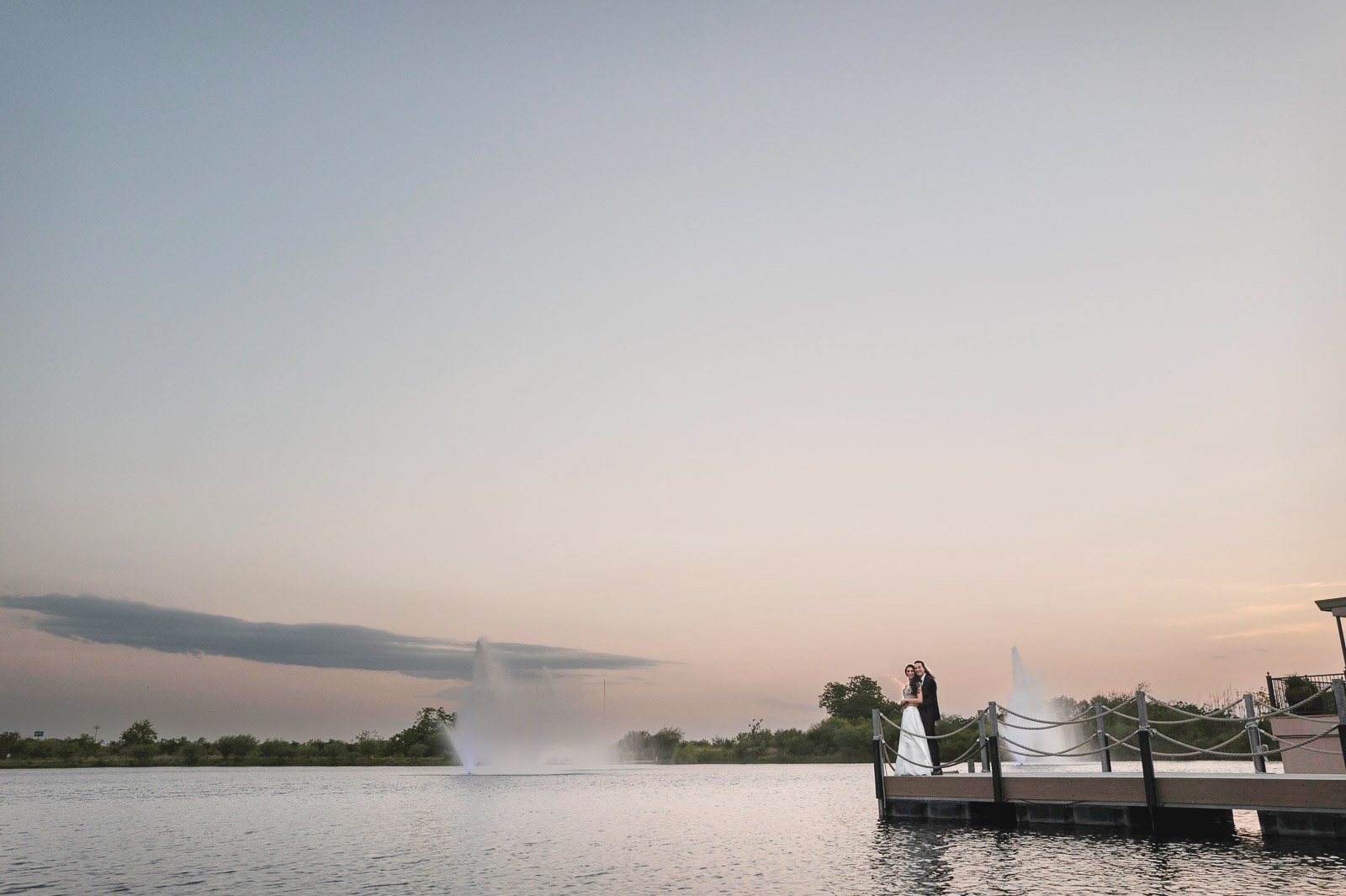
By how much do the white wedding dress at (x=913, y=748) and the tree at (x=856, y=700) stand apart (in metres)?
103

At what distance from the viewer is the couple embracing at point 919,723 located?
24.4m

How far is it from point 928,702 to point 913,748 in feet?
4.58

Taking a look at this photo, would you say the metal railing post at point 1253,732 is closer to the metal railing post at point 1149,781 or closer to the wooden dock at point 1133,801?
the wooden dock at point 1133,801

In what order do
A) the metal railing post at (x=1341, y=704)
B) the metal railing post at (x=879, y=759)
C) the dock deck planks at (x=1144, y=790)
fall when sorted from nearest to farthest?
1. the metal railing post at (x=1341, y=704)
2. the dock deck planks at (x=1144, y=790)
3. the metal railing post at (x=879, y=759)

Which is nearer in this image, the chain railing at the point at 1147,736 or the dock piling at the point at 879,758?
the chain railing at the point at 1147,736

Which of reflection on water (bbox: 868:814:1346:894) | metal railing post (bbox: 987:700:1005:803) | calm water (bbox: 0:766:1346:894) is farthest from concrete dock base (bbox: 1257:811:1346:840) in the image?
metal railing post (bbox: 987:700:1005:803)

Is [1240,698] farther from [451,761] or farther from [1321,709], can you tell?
[451,761]

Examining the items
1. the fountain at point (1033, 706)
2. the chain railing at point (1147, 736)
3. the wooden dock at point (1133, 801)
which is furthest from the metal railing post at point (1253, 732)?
the fountain at point (1033, 706)

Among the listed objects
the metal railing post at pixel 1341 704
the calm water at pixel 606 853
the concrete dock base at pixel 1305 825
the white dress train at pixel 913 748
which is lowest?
the calm water at pixel 606 853

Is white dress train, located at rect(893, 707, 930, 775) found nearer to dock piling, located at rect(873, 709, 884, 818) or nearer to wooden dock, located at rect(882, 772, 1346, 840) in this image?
dock piling, located at rect(873, 709, 884, 818)

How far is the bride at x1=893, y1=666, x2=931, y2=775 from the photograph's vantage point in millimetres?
24391

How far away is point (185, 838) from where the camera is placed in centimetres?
2811

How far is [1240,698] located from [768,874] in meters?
10.7

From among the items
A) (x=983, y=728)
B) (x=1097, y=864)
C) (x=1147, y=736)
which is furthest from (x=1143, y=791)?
(x=983, y=728)
